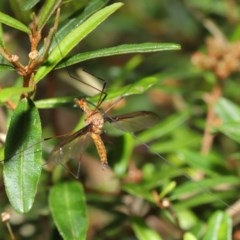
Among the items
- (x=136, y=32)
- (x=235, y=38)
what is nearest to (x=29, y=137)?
(x=235, y=38)

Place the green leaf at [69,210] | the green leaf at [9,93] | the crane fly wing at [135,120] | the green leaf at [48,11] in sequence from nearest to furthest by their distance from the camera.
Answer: the green leaf at [9,93] < the green leaf at [48,11] < the green leaf at [69,210] < the crane fly wing at [135,120]

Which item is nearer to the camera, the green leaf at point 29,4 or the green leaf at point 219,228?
the green leaf at point 29,4

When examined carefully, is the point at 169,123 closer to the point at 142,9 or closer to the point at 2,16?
the point at 2,16

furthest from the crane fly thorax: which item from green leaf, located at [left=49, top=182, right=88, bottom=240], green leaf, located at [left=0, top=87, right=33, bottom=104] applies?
green leaf, located at [left=0, top=87, right=33, bottom=104]

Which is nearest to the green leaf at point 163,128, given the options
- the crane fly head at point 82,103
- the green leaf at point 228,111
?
the green leaf at point 228,111

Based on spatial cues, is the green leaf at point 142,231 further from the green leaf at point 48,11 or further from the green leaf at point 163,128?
the green leaf at point 48,11

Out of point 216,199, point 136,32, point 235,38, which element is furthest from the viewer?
point 136,32
